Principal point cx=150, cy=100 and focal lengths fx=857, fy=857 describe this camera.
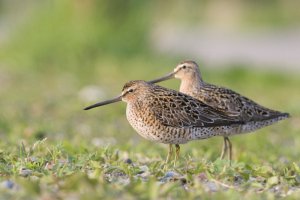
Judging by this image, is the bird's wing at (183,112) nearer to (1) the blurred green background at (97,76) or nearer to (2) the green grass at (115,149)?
(2) the green grass at (115,149)

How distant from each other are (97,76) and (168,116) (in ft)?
28.9

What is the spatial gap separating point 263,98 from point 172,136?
7.73m

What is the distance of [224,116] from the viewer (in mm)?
9102

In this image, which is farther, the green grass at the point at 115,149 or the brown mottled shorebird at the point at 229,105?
the brown mottled shorebird at the point at 229,105

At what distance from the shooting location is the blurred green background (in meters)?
11.1

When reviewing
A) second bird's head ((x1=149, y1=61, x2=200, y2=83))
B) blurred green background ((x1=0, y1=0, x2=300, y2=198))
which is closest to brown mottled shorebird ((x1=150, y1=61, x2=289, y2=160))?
second bird's head ((x1=149, y1=61, x2=200, y2=83))

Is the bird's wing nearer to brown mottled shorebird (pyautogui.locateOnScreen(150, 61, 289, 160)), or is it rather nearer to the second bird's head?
brown mottled shorebird (pyautogui.locateOnScreen(150, 61, 289, 160))

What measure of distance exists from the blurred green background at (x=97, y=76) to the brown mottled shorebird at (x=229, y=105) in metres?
0.35

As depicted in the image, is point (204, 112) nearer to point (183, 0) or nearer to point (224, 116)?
point (224, 116)

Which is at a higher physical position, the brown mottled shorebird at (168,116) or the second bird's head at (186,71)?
the second bird's head at (186,71)

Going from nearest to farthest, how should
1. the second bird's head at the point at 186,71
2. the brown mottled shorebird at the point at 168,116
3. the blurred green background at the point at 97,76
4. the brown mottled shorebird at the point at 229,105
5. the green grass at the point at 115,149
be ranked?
the green grass at the point at 115,149, the brown mottled shorebird at the point at 168,116, the brown mottled shorebird at the point at 229,105, the second bird's head at the point at 186,71, the blurred green background at the point at 97,76

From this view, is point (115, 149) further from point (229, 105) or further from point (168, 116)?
point (229, 105)

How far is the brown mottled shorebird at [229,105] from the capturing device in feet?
31.0

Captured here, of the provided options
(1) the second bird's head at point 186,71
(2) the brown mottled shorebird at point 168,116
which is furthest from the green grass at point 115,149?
(1) the second bird's head at point 186,71
